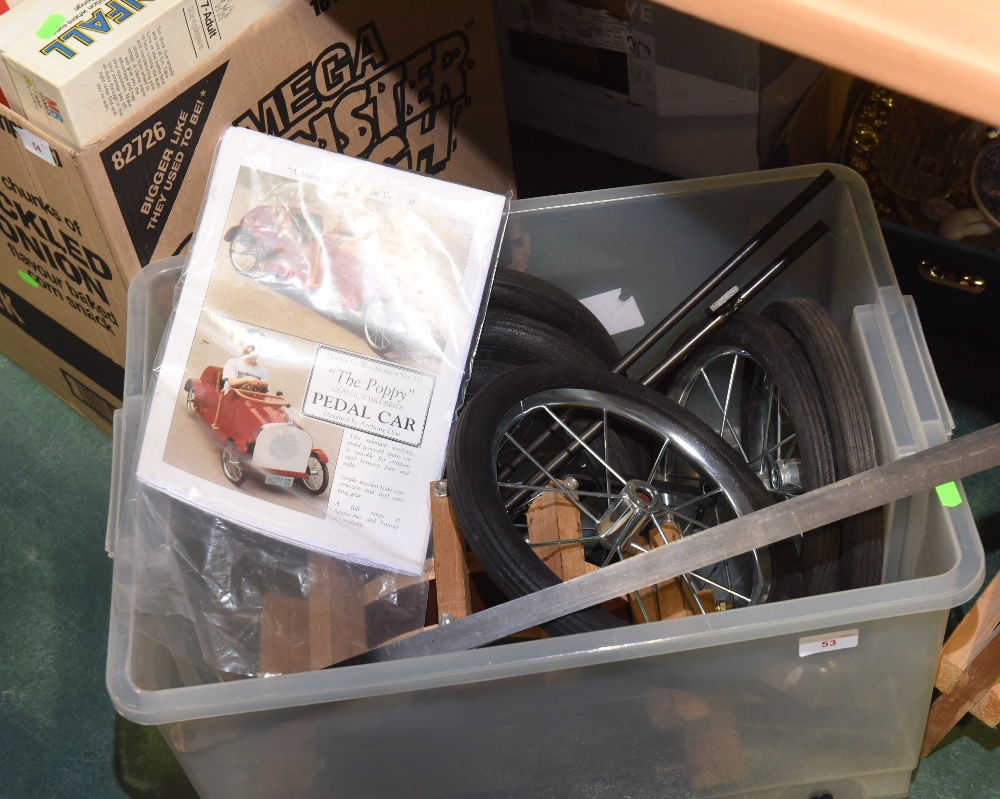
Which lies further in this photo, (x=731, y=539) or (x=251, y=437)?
(x=251, y=437)

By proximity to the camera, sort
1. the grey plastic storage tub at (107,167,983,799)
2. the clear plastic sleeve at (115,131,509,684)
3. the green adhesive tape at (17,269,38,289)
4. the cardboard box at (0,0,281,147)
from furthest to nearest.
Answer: the green adhesive tape at (17,269,38,289), the clear plastic sleeve at (115,131,509,684), the cardboard box at (0,0,281,147), the grey plastic storage tub at (107,167,983,799)

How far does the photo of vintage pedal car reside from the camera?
1.07 m

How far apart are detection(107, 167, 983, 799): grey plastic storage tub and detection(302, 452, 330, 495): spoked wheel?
0.59 ft

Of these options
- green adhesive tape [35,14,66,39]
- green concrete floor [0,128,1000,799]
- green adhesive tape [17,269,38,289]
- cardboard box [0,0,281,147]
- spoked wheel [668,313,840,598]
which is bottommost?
green concrete floor [0,128,1000,799]

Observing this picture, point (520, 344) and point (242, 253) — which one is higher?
point (242, 253)

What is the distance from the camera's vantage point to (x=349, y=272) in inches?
42.6

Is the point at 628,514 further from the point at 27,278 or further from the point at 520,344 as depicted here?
the point at 27,278

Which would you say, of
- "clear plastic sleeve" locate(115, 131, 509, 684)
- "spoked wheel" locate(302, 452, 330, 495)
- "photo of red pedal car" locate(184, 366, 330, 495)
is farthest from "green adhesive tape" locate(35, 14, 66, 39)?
"spoked wheel" locate(302, 452, 330, 495)

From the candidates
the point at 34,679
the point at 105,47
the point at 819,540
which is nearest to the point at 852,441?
the point at 819,540

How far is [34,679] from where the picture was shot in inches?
47.7

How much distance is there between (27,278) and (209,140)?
0.38m

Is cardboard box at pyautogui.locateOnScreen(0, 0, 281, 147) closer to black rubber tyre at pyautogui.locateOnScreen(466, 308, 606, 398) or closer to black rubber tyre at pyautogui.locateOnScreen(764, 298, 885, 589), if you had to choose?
black rubber tyre at pyautogui.locateOnScreen(466, 308, 606, 398)

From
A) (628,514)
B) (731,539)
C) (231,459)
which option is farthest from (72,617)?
(731,539)

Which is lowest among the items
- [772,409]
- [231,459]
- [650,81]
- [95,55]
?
[772,409]
